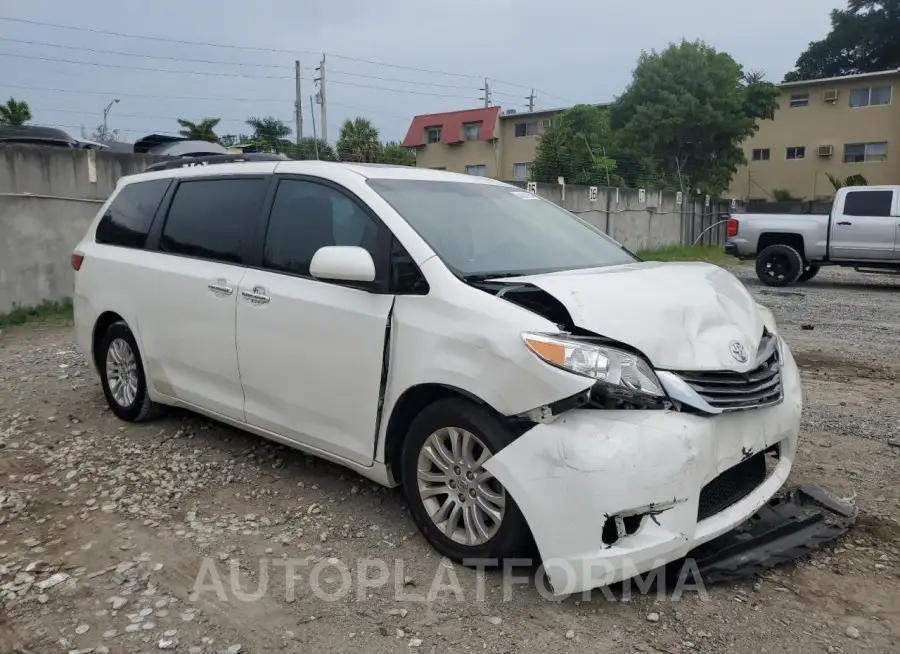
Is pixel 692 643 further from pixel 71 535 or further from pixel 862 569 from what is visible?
pixel 71 535

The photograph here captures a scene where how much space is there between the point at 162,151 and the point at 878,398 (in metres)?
9.54

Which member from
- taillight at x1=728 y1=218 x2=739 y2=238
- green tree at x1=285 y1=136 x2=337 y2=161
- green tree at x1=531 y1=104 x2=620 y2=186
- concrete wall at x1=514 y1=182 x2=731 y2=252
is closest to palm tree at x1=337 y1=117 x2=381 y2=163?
green tree at x1=285 y1=136 x2=337 y2=161

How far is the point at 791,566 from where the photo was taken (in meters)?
3.08

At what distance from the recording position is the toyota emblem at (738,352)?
2.95m

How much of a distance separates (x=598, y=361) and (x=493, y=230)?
4.08 ft

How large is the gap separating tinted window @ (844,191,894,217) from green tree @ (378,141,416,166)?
22.8 meters

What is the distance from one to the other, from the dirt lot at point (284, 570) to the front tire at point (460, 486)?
145 millimetres

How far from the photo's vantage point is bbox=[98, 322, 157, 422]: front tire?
4895 millimetres

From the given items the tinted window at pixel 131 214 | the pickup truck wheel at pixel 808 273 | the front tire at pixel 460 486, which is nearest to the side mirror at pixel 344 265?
the front tire at pixel 460 486

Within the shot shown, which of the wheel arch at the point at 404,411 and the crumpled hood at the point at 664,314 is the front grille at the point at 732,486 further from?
the wheel arch at the point at 404,411

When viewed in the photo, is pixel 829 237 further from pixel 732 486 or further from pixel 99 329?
pixel 99 329

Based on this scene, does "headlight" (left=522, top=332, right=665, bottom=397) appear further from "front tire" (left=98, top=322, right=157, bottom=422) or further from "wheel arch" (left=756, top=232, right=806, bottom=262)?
"wheel arch" (left=756, top=232, right=806, bottom=262)

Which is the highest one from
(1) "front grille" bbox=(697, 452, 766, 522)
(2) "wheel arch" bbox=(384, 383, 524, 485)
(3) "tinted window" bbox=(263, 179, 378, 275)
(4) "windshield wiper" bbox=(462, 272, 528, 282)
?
(3) "tinted window" bbox=(263, 179, 378, 275)

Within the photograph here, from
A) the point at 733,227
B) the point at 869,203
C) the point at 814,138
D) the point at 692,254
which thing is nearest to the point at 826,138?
the point at 814,138
